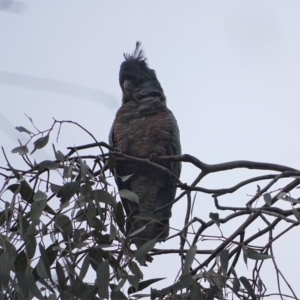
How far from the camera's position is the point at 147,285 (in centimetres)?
185

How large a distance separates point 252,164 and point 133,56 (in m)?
2.06

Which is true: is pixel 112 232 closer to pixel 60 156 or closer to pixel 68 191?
pixel 68 191

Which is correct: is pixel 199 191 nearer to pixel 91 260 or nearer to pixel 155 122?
pixel 91 260

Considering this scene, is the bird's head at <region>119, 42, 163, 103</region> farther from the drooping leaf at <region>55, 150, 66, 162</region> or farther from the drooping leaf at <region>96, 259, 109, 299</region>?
the drooping leaf at <region>96, 259, 109, 299</region>

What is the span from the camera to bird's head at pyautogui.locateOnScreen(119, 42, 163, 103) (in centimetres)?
401

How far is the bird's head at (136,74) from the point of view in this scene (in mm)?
4012

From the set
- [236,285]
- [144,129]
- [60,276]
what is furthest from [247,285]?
[144,129]

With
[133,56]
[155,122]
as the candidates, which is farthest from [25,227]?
[133,56]

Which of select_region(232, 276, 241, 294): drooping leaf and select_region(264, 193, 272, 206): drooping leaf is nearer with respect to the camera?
select_region(232, 276, 241, 294): drooping leaf

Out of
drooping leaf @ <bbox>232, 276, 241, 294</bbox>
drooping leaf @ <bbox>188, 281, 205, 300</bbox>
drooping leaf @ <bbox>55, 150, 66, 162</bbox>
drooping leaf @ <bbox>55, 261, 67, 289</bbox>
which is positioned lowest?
drooping leaf @ <bbox>188, 281, 205, 300</bbox>

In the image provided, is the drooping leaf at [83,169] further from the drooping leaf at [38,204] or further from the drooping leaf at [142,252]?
the drooping leaf at [142,252]

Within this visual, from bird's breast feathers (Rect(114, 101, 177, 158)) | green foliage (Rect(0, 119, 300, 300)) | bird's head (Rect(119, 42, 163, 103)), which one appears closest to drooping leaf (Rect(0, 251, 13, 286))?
green foliage (Rect(0, 119, 300, 300))

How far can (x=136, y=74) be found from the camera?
13.3 feet

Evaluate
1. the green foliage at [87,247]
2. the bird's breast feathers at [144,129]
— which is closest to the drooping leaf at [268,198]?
the green foliage at [87,247]
